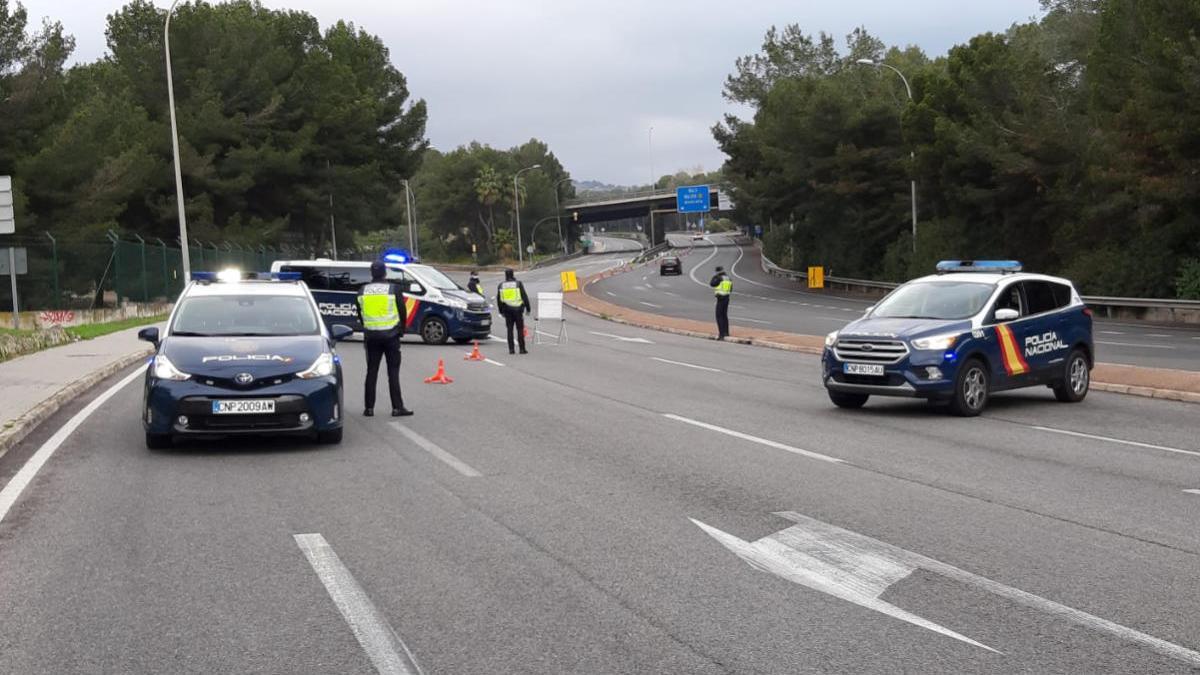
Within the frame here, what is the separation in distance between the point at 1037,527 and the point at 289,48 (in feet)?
266

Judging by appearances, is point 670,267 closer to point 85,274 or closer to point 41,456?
point 85,274

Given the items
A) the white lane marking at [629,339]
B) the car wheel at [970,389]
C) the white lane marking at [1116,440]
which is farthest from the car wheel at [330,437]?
the white lane marking at [629,339]

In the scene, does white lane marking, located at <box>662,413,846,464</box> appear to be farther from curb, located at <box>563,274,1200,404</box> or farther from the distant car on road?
the distant car on road

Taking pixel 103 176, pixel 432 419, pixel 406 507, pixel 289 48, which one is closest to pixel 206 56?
pixel 289 48

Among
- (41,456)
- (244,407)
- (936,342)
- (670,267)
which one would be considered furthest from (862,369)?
(670,267)

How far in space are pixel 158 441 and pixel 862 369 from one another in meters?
7.80

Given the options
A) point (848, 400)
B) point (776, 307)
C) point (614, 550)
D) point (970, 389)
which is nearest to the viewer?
point (614, 550)

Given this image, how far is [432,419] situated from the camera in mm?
14977

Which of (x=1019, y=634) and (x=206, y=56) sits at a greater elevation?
(x=206, y=56)

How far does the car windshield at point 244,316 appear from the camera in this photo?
1295cm

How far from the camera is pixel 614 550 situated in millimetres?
7738

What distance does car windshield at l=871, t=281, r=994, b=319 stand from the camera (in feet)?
52.1

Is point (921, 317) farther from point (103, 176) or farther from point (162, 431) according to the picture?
point (103, 176)

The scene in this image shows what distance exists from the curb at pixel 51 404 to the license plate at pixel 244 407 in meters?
2.16
